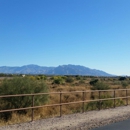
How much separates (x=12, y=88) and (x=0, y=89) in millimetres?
918

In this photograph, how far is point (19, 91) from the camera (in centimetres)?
1828

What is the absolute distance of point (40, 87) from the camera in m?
19.8

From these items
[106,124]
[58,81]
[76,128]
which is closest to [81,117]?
[106,124]

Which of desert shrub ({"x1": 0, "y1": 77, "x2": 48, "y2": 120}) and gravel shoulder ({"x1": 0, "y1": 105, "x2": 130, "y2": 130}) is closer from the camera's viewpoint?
gravel shoulder ({"x1": 0, "y1": 105, "x2": 130, "y2": 130})

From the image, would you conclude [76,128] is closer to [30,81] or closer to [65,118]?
[65,118]

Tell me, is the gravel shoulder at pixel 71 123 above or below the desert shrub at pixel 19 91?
below

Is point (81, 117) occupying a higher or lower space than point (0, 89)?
lower

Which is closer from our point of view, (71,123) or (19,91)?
(71,123)

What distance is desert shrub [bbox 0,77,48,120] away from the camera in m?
17.4

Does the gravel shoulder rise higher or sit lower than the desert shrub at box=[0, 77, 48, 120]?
lower

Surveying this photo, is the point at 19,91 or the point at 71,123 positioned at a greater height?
the point at 19,91

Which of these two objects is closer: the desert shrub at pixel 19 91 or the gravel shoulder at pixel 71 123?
the gravel shoulder at pixel 71 123

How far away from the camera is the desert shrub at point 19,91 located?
17359 millimetres

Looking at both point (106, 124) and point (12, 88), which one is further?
point (12, 88)
